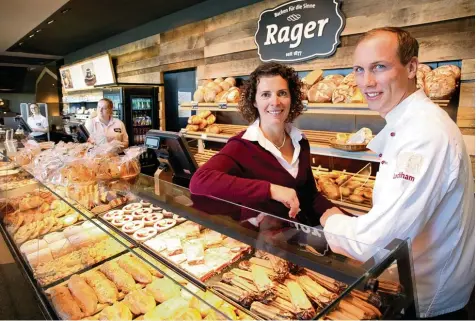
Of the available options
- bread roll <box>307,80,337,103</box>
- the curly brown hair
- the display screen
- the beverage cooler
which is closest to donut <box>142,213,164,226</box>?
the curly brown hair

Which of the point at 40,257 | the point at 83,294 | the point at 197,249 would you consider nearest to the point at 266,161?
the point at 197,249

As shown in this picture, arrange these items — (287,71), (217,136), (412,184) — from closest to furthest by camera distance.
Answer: (412,184) < (287,71) < (217,136)

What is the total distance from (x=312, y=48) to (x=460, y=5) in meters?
1.22

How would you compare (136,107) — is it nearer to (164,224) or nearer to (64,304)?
(164,224)

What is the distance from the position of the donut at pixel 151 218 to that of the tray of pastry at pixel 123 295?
167 mm

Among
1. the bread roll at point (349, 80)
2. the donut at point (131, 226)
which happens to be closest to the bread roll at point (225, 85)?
the bread roll at point (349, 80)

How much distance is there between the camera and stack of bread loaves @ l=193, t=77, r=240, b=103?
3302 millimetres

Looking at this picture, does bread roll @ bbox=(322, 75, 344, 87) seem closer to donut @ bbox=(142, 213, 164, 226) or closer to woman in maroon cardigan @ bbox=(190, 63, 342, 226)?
woman in maroon cardigan @ bbox=(190, 63, 342, 226)

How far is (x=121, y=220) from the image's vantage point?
60.6 inches

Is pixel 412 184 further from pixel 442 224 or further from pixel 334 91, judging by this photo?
pixel 334 91

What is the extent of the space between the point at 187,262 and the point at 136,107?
482 cm

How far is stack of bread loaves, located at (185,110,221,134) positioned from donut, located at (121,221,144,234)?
216 cm

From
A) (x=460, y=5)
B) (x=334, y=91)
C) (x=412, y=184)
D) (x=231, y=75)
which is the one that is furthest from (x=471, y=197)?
(x=231, y=75)

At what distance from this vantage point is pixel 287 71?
5.52ft
